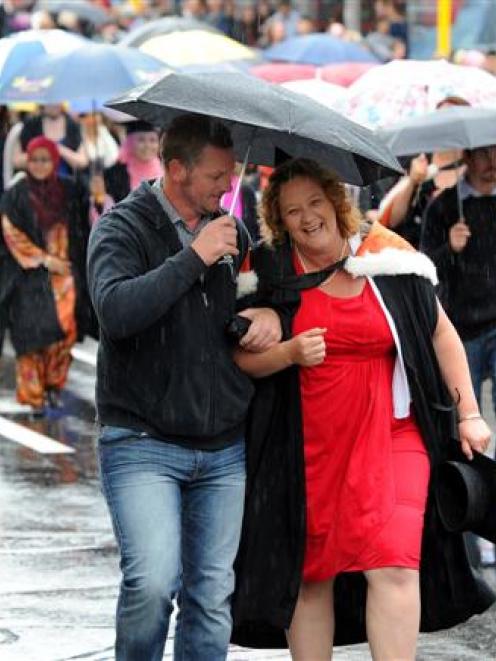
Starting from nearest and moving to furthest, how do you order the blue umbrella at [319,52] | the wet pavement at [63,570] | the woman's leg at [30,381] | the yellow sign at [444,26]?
1. the wet pavement at [63,570]
2. the woman's leg at [30,381]
3. the yellow sign at [444,26]
4. the blue umbrella at [319,52]

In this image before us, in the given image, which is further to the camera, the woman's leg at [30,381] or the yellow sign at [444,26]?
the yellow sign at [444,26]

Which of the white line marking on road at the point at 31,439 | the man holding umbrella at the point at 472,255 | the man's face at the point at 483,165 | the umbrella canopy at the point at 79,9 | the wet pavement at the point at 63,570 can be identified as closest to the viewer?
the wet pavement at the point at 63,570

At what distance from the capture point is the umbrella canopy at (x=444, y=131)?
896 cm

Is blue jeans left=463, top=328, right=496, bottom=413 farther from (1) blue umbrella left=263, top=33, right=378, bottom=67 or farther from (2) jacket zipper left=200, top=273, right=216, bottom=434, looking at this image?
(1) blue umbrella left=263, top=33, right=378, bottom=67

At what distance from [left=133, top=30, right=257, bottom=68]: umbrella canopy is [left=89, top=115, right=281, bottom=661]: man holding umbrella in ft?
37.6

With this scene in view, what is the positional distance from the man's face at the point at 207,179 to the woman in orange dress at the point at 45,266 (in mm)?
7703

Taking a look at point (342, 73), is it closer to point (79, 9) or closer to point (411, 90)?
point (411, 90)

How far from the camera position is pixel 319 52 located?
71.3 feet

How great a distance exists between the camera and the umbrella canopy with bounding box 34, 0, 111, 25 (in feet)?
84.0

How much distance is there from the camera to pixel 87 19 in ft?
85.3

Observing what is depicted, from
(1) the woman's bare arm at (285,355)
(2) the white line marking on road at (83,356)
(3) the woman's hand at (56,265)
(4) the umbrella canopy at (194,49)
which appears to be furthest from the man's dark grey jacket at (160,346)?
(4) the umbrella canopy at (194,49)

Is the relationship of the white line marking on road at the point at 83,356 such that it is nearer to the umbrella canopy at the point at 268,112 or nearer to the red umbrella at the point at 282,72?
the red umbrella at the point at 282,72

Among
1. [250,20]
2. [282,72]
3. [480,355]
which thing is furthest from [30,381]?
[250,20]

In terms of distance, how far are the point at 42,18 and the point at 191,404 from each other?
16584mm
